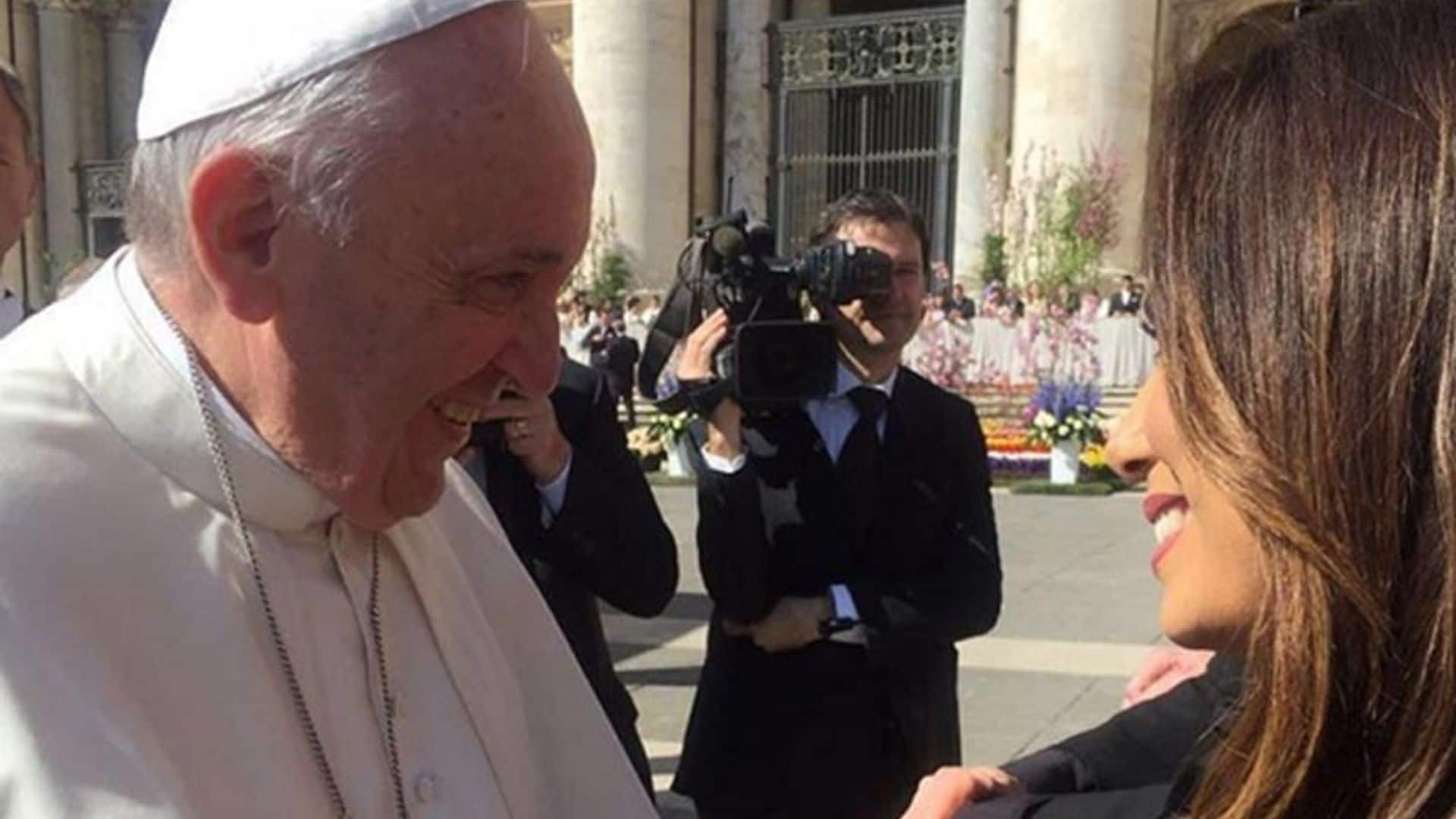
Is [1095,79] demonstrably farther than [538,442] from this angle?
Yes

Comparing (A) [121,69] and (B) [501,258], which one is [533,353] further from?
(A) [121,69]

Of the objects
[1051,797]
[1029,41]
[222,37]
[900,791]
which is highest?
[1029,41]

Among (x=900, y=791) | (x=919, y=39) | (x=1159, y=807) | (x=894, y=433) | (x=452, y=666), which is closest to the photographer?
(x=1159, y=807)

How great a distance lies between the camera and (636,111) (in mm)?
19594

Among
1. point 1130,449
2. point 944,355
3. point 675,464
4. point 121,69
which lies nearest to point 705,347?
point 1130,449

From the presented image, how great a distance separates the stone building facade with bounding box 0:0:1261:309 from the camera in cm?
1666

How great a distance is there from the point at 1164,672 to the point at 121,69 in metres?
29.5

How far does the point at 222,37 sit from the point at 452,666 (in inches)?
24.4

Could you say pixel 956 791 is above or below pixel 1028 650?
above

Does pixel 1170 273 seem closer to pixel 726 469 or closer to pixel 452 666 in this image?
pixel 452 666

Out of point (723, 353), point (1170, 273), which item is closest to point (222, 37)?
point (1170, 273)

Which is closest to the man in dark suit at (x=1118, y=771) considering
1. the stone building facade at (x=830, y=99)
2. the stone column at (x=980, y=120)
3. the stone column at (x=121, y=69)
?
the stone building facade at (x=830, y=99)

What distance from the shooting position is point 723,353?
278 cm

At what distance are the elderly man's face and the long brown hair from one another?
0.53 meters
